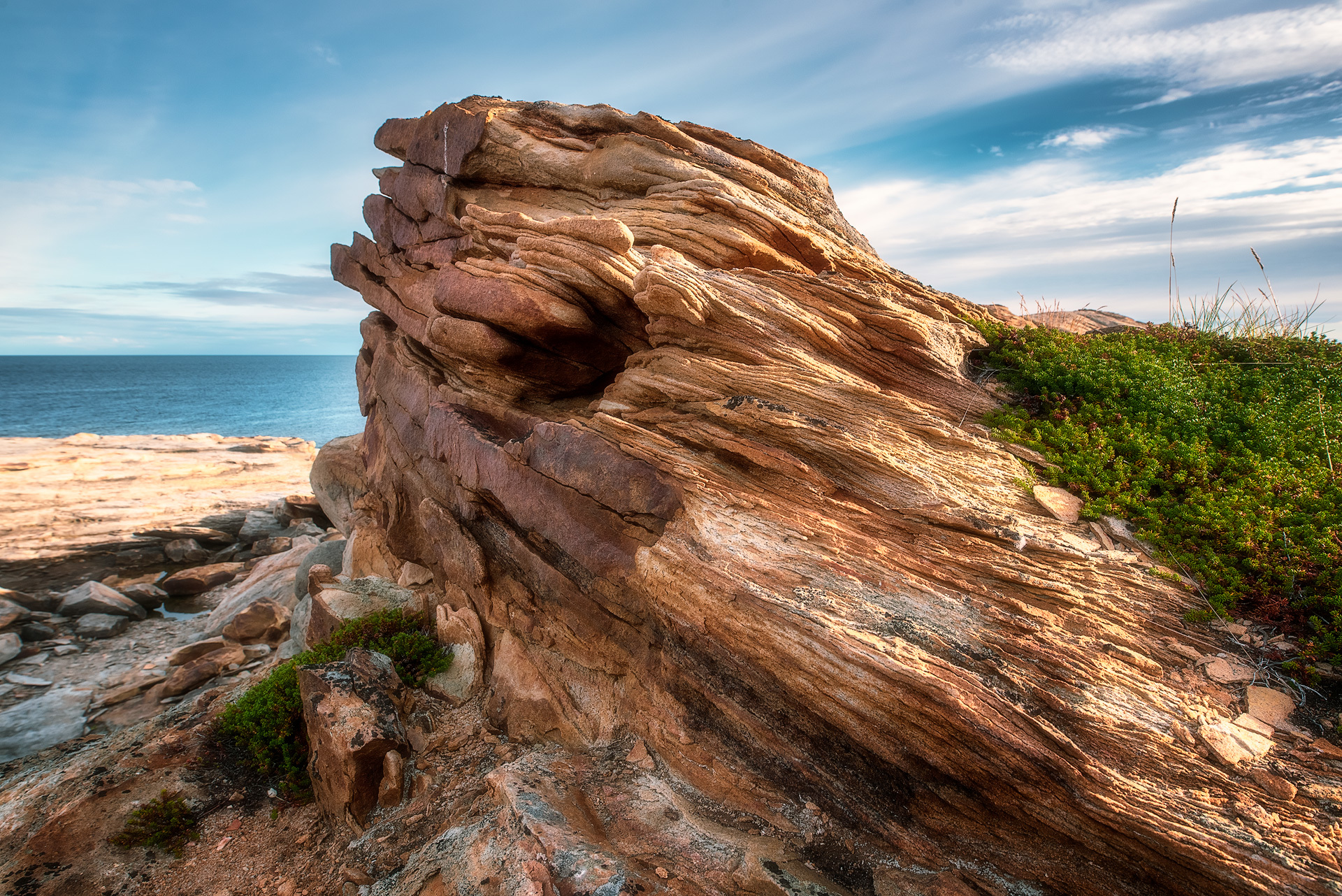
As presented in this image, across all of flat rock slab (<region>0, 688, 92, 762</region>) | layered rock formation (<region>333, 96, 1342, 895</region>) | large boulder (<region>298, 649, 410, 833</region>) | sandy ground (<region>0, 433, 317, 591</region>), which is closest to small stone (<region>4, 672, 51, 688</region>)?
flat rock slab (<region>0, 688, 92, 762</region>)

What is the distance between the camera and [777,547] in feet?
29.2

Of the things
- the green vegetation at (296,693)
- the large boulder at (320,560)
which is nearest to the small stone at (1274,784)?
the green vegetation at (296,693)

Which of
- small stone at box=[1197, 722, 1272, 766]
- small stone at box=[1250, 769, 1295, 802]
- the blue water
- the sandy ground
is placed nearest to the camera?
small stone at box=[1250, 769, 1295, 802]

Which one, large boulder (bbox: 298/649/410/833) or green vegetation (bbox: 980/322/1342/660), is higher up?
green vegetation (bbox: 980/322/1342/660)

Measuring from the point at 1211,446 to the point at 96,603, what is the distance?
→ 3258 cm

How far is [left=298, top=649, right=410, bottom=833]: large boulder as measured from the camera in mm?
10250

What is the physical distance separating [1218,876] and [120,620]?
29893 mm

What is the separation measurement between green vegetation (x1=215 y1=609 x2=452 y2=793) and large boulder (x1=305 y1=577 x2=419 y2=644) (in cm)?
45

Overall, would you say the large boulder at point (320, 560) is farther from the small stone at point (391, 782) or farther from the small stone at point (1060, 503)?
the small stone at point (1060, 503)

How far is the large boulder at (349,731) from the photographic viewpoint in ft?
33.6

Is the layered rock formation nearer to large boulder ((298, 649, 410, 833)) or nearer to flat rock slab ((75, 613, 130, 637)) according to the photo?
large boulder ((298, 649, 410, 833))

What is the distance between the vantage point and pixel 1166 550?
8617 millimetres

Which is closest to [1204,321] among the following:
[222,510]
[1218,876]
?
[1218,876]

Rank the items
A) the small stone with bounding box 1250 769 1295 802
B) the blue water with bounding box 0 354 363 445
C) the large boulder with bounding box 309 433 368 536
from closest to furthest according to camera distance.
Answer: the small stone with bounding box 1250 769 1295 802
the large boulder with bounding box 309 433 368 536
the blue water with bounding box 0 354 363 445
